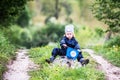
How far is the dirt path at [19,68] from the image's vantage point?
1142cm

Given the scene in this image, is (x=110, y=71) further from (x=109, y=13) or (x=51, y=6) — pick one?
(x=51, y=6)

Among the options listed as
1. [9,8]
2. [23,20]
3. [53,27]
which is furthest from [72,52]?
[23,20]

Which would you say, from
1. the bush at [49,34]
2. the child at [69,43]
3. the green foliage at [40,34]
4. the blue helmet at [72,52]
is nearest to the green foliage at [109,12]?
the child at [69,43]

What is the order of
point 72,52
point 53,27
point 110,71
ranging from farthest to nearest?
1. point 53,27
2. point 110,71
3. point 72,52

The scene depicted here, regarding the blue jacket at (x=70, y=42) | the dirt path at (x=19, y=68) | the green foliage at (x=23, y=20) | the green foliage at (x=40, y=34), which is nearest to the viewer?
the dirt path at (x=19, y=68)

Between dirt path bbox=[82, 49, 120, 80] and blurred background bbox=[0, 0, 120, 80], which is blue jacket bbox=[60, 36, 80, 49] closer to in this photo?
dirt path bbox=[82, 49, 120, 80]

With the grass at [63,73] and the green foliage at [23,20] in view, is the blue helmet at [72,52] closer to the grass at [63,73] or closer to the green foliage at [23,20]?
the grass at [63,73]

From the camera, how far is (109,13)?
722 inches

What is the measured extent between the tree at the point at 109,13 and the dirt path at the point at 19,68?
5071 millimetres

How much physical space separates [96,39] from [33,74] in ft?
88.0

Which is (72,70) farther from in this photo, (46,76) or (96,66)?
(96,66)

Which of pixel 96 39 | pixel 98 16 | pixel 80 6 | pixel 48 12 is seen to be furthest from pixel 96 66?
pixel 80 6

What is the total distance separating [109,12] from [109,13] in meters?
0.05

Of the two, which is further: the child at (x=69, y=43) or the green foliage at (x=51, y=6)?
the green foliage at (x=51, y=6)
